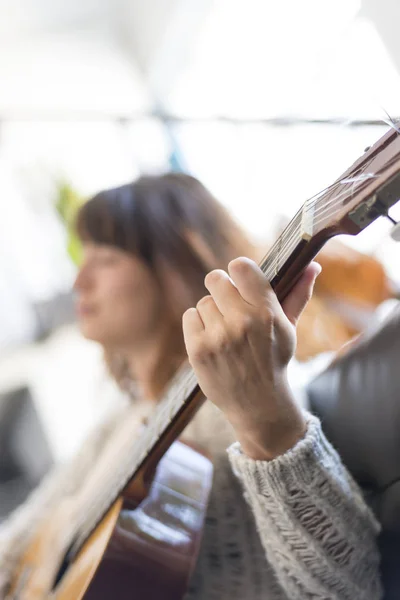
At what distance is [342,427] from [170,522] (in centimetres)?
20

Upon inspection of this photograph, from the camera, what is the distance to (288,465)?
37 cm

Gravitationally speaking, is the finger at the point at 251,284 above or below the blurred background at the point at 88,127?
below

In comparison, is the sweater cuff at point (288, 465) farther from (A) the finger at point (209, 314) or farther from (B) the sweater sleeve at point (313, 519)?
(A) the finger at point (209, 314)

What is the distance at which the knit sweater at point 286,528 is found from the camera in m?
0.39

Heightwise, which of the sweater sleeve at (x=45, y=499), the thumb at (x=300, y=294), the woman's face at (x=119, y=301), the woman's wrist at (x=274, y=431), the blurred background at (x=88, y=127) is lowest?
the woman's wrist at (x=274, y=431)

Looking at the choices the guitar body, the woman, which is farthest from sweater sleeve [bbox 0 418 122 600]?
the guitar body

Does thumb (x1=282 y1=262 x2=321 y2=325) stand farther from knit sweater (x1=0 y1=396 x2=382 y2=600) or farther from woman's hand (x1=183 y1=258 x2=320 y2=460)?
knit sweater (x1=0 y1=396 x2=382 y2=600)

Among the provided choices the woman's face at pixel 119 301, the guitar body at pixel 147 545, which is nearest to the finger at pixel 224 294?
the guitar body at pixel 147 545

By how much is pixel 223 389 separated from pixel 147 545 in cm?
25

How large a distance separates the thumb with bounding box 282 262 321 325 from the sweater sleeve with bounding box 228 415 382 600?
10 cm

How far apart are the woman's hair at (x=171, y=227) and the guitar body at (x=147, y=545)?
0.24m

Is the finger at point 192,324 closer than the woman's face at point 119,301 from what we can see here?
Yes

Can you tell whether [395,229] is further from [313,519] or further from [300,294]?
[313,519]

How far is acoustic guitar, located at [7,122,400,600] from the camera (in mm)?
309
